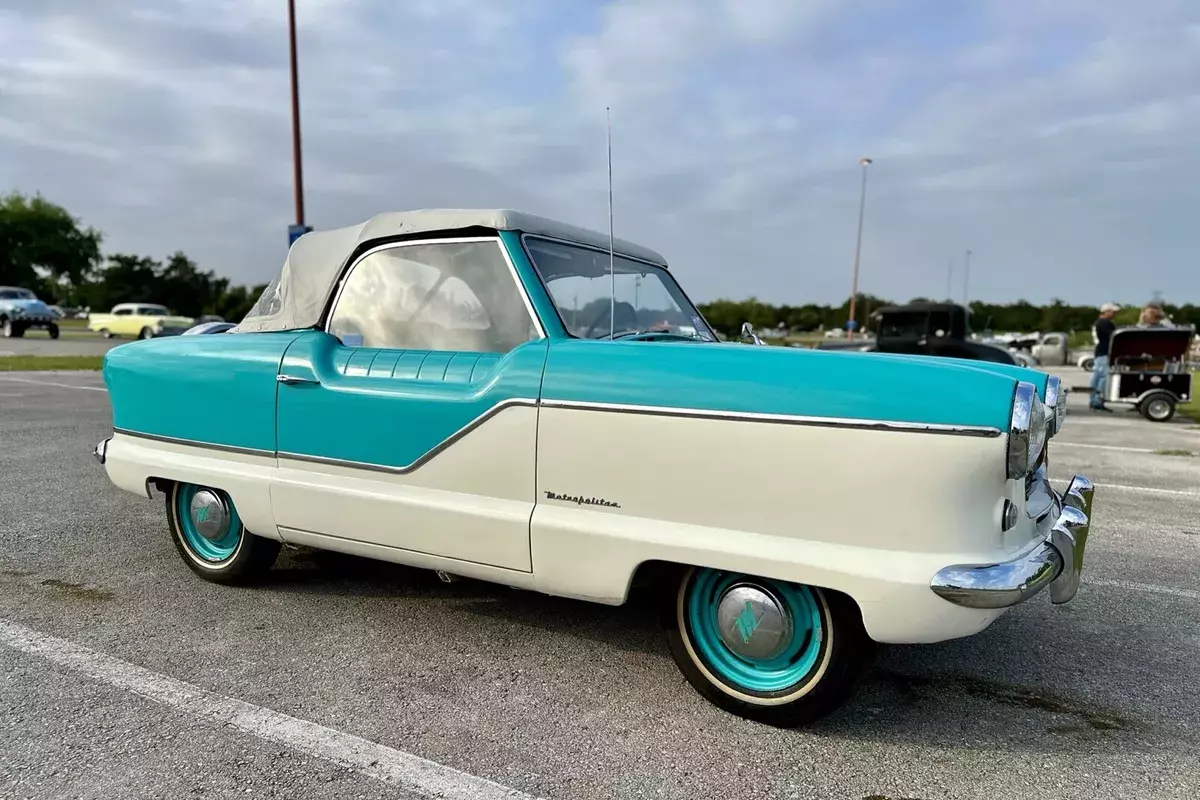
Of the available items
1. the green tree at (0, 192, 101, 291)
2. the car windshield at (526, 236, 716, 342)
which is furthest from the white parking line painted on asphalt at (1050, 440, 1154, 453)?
the green tree at (0, 192, 101, 291)

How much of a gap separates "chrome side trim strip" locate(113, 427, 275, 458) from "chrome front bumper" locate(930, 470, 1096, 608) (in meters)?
2.64

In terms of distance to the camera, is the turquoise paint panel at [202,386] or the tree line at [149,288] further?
the tree line at [149,288]

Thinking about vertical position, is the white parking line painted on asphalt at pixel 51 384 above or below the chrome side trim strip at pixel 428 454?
below

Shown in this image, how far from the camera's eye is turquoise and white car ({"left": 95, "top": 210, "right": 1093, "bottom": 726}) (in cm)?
224

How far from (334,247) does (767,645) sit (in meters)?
2.45

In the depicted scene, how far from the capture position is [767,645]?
2.51 m

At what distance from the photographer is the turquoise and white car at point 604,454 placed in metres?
2.24

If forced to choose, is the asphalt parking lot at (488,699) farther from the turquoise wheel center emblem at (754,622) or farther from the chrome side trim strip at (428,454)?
the chrome side trim strip at (428,454)

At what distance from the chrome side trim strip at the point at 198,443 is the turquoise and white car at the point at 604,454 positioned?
0.01 metres

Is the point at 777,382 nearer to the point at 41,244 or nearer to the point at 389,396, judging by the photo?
the point at 389,396

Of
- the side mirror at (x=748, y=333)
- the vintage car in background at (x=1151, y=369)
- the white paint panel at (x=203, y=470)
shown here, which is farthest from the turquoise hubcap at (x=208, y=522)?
the vintage car in background at (x=1151, y=369)

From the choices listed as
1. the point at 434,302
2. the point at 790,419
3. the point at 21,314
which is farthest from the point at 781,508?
the point at 21,314

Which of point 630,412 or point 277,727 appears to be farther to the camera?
point 630,412

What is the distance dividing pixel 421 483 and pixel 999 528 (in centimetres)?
194
